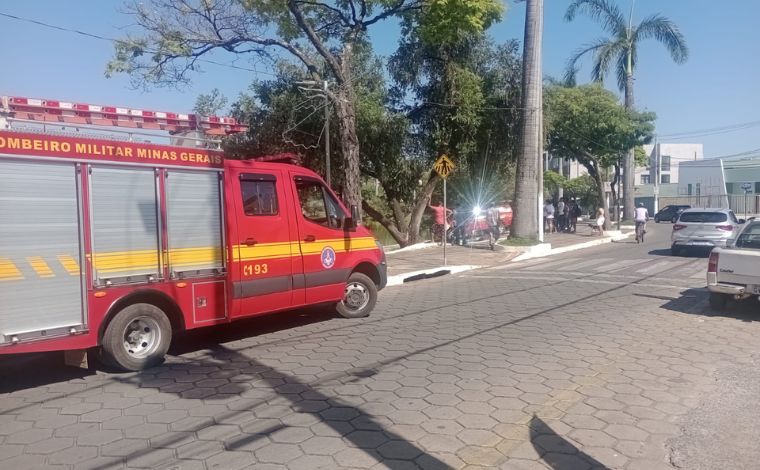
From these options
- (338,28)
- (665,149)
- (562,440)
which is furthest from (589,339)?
(665,149)

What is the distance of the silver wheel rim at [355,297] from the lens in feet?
30.3

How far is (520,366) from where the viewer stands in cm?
629

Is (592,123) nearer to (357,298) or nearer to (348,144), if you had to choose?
(348,144)

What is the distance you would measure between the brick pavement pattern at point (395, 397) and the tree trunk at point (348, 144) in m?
8.59

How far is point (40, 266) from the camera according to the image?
222 inches

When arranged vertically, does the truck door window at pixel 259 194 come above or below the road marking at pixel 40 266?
above

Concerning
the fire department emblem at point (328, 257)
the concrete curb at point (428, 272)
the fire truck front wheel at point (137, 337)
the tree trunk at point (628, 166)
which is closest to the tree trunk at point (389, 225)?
the concrete curb at point (428, 272)

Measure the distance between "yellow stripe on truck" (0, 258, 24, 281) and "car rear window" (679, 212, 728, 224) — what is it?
61.7 feet

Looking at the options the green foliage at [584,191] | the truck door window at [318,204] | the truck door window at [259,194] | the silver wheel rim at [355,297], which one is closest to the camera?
the truck door window at [259,194]

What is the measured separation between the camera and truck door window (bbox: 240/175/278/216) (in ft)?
24.8

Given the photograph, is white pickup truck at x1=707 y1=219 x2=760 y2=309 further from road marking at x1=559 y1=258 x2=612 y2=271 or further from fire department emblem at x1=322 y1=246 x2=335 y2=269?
road marking at x1=559 y1=258 x2=612 y2=271

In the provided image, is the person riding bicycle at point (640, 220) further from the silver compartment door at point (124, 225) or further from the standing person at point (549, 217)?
the silver compartment door at point (124, 225)

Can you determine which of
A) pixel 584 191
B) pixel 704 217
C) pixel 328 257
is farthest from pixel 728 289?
pixel 584 191

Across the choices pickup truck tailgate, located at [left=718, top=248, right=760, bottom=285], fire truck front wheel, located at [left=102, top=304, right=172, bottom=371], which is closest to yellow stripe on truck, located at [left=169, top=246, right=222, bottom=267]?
fire truck front wheel, located at [left=102, top=304, right=172, bottom=371]
